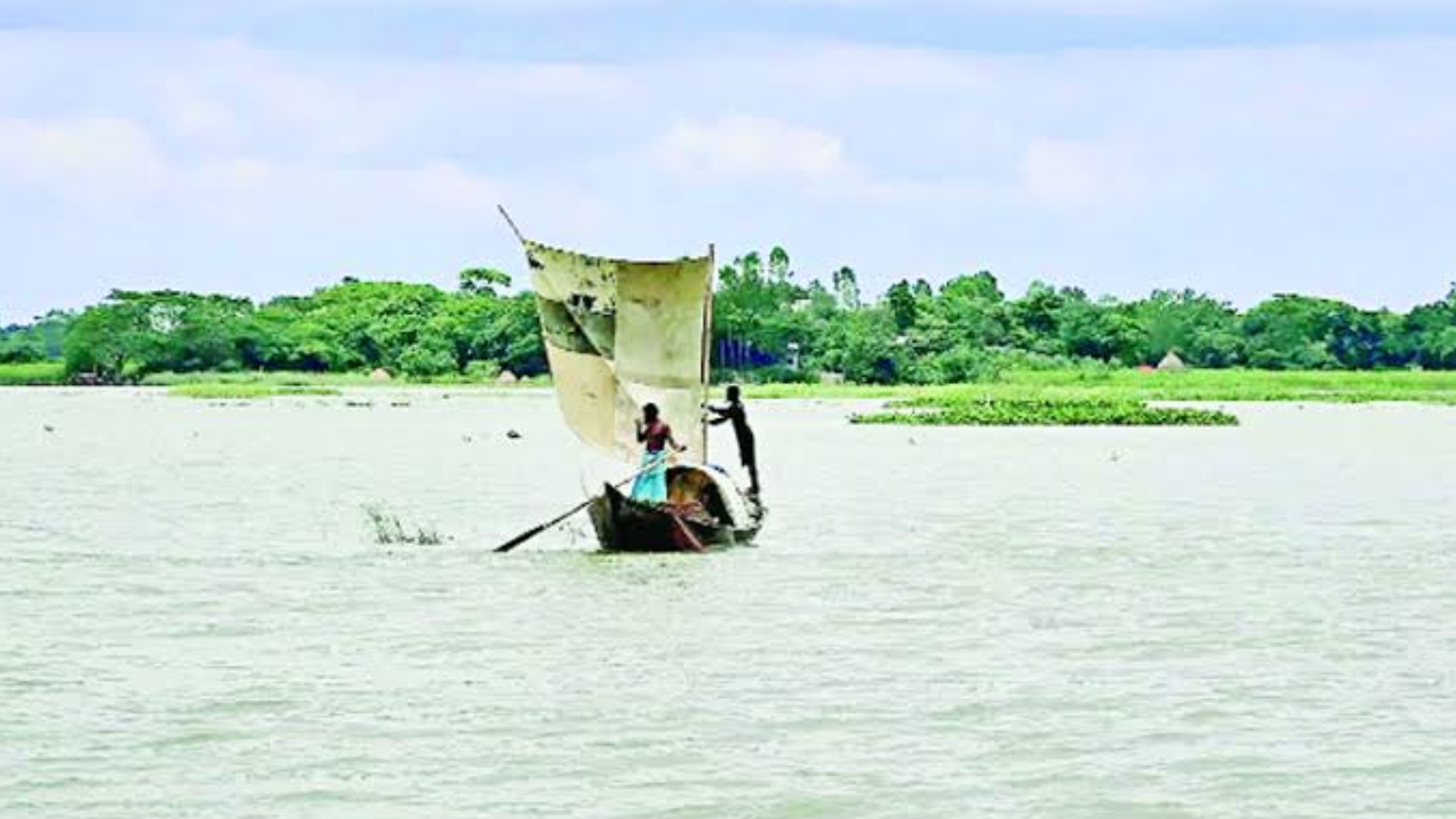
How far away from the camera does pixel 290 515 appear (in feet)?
93.7

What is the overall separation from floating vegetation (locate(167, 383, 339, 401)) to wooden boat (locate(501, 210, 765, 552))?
6845 centimetres

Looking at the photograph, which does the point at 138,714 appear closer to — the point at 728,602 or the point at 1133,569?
the point at 728,602

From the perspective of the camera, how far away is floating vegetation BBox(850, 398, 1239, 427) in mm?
59656

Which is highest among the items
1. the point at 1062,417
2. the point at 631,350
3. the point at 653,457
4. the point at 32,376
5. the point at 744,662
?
the point at 631,350

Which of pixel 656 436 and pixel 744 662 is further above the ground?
pixel 656 436

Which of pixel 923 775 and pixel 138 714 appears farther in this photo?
pixel 138 714

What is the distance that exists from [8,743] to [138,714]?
39.0 inches

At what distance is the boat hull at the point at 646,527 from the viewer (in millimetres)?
20969

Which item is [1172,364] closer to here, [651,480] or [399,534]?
[399,534]

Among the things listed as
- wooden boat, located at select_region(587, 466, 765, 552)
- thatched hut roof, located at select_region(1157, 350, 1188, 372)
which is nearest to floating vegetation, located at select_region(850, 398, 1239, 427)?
wooden boat, located at select_region(587, 466, 765, 552)

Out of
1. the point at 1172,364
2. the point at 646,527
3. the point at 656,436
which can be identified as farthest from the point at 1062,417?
the point at 1172,364

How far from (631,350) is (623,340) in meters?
0.11

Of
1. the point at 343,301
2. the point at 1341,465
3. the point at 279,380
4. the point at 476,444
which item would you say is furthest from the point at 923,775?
the point at 343,301

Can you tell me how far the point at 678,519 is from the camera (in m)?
21.4
